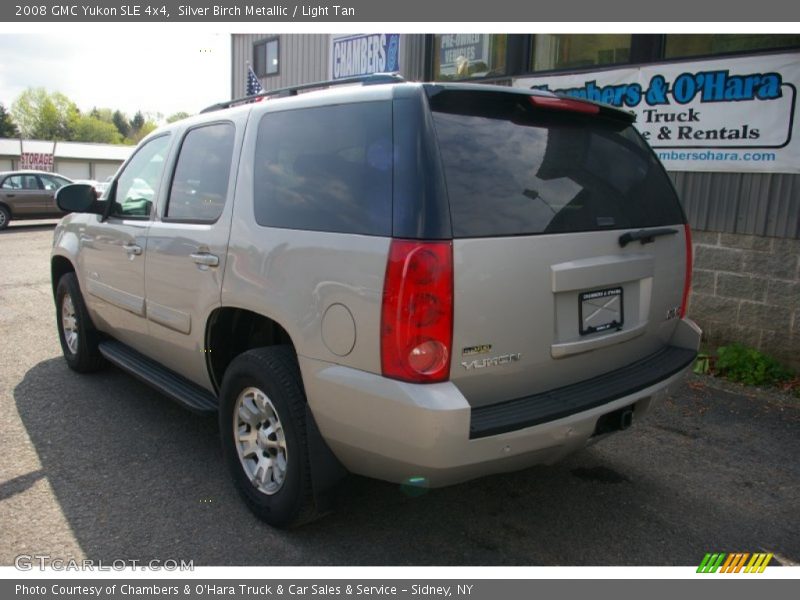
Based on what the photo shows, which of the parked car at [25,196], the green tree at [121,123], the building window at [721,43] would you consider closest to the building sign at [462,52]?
the building window at [721,43]

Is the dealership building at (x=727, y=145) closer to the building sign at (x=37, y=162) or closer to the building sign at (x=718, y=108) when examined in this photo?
the building sign at (x=718, y=108)

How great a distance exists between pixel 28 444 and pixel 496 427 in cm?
310

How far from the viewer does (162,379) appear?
4.04 m

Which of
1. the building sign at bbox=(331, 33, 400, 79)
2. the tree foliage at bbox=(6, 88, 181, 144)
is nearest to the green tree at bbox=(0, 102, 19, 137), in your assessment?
the tree foliage at bbox=(6, 88, 181, 144)

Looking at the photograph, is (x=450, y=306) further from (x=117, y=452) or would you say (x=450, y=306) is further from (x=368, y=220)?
(x=117, y=452)

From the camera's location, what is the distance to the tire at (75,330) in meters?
5.18

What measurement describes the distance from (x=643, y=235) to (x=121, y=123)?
147 meters

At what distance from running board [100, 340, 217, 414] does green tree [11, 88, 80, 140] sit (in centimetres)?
11288

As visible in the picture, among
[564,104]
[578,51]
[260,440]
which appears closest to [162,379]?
[260,440]

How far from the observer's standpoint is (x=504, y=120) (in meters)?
2.86

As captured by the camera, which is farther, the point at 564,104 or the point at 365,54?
the point at 365,54

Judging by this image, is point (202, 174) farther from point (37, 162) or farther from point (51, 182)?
point (37, 162)

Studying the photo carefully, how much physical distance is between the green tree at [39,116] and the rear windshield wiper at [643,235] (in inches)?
4545
